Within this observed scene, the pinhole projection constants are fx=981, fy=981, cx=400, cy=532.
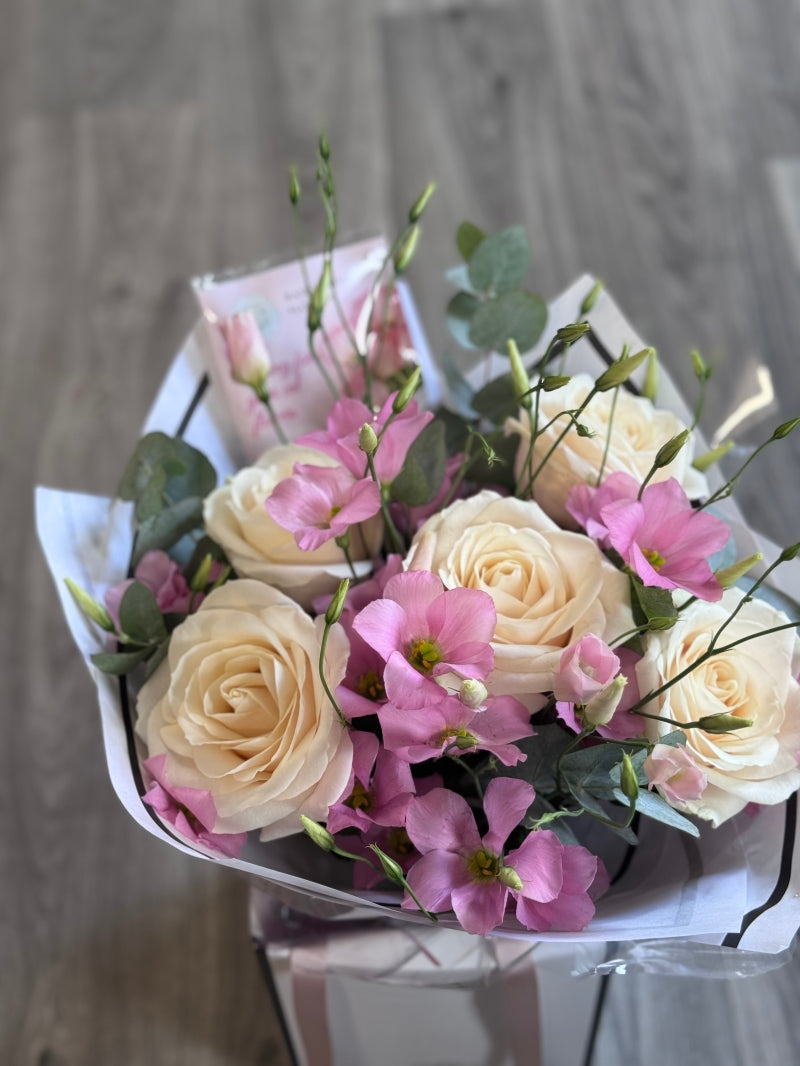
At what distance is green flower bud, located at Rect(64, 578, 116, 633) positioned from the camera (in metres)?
0.53

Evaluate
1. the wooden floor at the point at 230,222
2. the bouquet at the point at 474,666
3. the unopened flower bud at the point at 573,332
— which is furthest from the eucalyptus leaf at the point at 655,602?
the wooden floor at the point at 230,222

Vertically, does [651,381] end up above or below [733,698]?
above

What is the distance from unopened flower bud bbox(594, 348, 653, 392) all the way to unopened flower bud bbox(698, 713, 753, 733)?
6.2 inches

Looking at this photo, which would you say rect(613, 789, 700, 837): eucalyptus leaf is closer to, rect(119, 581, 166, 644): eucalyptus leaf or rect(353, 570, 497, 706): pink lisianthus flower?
rect(353, 570, 497, 706): pink lisianthus flower

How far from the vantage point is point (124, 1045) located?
34.0 inches

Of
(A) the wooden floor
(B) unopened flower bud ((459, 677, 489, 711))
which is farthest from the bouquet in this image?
(A) the wooden floor

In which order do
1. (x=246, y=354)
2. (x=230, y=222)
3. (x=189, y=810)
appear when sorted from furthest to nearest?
1. (x=230, y=222)
2. (x=246, y=354)
3. (x=189, y=810)

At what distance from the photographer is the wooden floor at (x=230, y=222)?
35.8 inches

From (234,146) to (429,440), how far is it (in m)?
1.10

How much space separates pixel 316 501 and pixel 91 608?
0.47 feet

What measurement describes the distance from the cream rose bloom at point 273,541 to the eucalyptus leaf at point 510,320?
14 centimetres

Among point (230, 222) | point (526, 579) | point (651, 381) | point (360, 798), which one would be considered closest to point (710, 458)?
point (651, 381)

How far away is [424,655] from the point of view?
0.43 m

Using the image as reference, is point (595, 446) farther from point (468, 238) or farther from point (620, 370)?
point (468, 238)
